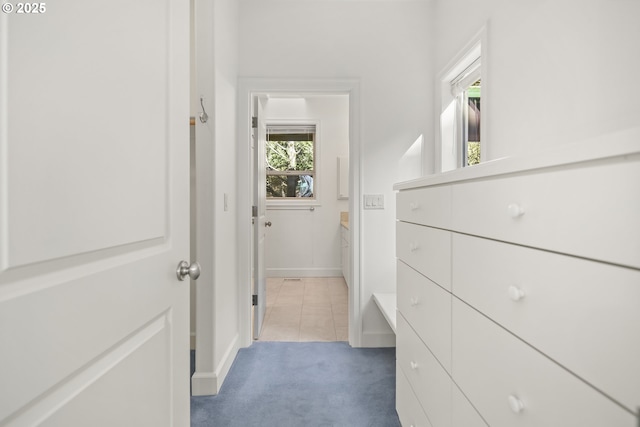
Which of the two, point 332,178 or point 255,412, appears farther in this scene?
point 332,178

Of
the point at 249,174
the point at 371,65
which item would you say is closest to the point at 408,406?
the point at 249,174

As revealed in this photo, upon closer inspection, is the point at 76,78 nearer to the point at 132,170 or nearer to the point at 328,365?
the point at 132,170

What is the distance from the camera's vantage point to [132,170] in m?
0.73

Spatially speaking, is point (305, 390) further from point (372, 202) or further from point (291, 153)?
point (291, 153)

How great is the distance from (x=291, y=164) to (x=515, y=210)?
4626mm

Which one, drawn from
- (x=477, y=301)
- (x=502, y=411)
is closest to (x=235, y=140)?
(x=477, y=301)

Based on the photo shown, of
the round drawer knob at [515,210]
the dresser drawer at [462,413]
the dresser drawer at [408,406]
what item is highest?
the round drawer knob at [515,210]

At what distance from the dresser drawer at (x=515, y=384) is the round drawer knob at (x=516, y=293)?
0.09 m

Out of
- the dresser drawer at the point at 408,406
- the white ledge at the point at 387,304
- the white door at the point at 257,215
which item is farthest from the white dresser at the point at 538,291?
the white door at the point at 257,215

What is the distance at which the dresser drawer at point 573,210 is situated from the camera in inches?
17.7

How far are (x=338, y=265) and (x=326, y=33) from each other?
10.9ft

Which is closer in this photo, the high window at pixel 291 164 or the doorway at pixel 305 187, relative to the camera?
the doorway at pixel 305 187

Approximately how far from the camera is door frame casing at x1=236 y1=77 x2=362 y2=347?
250 centimetres

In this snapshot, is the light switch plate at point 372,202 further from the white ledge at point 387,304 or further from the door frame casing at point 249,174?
the white ledge at point 387,304
